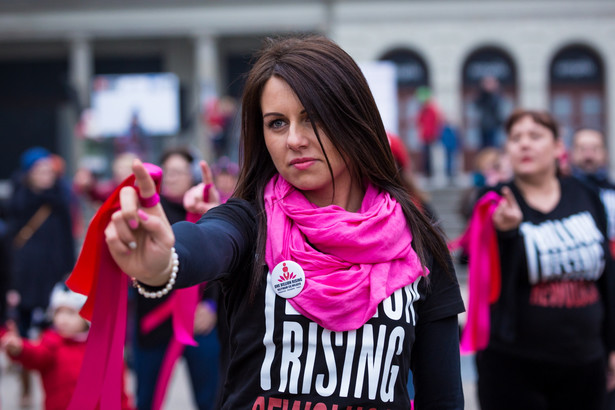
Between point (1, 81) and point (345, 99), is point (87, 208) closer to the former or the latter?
point (1, 81)

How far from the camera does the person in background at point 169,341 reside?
14.8 ft

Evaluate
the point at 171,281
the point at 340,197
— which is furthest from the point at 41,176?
the point at 171,281

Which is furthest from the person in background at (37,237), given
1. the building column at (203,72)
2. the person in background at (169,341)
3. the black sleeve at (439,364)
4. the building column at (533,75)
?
the building column at (533,75)

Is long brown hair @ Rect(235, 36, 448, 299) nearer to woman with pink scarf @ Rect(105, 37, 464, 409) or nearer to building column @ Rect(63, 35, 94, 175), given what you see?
→ woman with pink scarf @ Rect(105, 37, 464, 409)

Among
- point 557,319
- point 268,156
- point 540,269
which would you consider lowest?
point 557,319

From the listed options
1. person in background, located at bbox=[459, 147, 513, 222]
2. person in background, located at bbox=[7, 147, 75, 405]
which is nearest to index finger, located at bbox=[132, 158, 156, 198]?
person in background, located at bbox=[459, 147, 513, 222]

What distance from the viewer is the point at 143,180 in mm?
1363

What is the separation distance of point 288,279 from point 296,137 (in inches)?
13.5

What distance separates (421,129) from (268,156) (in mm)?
16101

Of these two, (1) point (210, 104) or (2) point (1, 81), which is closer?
(1) point (210, 104)

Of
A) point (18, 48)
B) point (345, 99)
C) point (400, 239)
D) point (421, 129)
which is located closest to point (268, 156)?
point (345, 99)

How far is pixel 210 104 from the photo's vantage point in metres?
18.5

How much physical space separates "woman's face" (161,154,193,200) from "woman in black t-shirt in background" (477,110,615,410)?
2119mm

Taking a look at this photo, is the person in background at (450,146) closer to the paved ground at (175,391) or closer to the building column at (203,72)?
the paved ground at (175,391)
